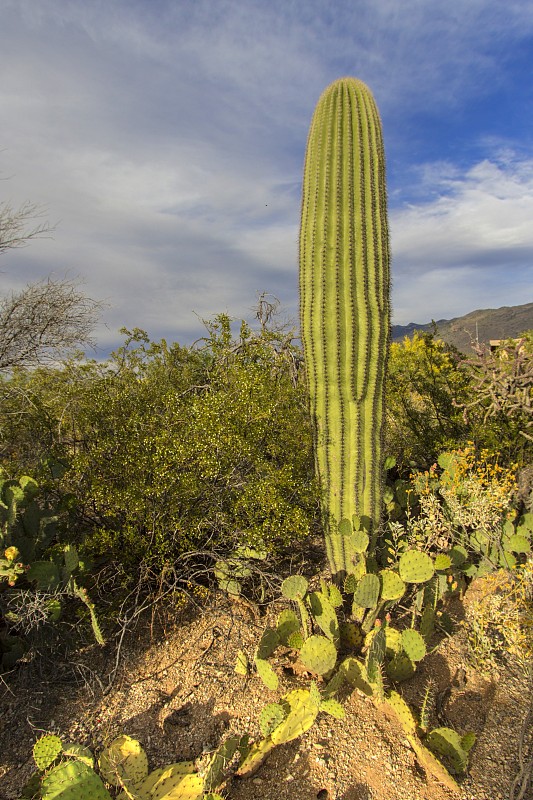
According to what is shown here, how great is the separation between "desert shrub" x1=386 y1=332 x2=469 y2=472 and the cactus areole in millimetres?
2042

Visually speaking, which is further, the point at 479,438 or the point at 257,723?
the point at 479,438

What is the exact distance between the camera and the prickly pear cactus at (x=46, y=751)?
7.20 ft

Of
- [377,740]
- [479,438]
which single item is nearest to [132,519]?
[377,740]

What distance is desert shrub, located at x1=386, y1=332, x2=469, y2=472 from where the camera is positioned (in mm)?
5723

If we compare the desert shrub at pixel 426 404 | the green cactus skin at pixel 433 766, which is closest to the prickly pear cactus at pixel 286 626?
the green cactus skin at pixel 433 766

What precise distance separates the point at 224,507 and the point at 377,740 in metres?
1.81

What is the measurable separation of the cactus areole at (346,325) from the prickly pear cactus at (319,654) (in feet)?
3.08

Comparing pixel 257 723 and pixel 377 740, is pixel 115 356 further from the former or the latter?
pixel 377 740

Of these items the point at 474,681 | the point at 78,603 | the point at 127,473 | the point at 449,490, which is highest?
the point at 127,473

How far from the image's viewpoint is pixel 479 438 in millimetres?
5402

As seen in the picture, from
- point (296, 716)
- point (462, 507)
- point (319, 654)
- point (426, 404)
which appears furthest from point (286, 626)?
point (426, 404)

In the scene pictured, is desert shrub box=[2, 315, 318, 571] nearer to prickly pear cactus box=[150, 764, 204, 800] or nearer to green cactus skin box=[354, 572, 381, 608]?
green cactus skin box=[354, 572, 381, 608]

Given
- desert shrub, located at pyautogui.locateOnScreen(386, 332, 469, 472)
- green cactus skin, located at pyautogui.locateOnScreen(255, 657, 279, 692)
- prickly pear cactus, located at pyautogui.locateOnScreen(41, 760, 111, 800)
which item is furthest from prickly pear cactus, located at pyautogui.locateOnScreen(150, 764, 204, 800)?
desert shrub, located at pyautogui.locateOnScreen(386, 332, 469, 472)

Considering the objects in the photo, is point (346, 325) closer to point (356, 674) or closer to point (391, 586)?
point (391, 586)
